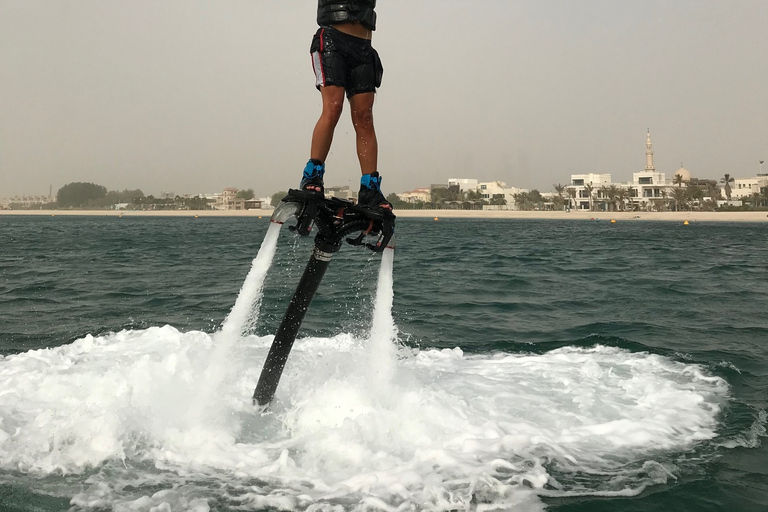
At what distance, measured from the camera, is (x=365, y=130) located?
588 centimetres

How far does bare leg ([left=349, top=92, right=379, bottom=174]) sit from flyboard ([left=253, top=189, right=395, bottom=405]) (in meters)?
0.48

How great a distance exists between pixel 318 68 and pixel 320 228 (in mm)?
1410

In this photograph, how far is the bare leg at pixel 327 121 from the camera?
5531mm

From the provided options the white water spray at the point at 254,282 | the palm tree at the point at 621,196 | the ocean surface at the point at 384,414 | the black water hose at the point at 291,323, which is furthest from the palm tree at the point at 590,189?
the white water spray at the point at 254,282

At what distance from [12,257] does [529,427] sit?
92.6ft

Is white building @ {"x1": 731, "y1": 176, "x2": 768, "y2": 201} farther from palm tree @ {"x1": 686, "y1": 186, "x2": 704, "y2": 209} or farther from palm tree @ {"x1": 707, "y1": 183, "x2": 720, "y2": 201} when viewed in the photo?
palm tree @ {"x1": 686, "y1": 186, "x2": 704, "y2": 209}

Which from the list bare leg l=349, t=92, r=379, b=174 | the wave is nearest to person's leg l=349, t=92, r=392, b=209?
bare leg l=349, t=92, r=379, b=174

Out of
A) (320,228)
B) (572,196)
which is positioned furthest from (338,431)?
(572,196)

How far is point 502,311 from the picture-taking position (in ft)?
46.2

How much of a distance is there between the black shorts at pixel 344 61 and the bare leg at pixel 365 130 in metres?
0.07

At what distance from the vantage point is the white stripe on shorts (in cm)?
562

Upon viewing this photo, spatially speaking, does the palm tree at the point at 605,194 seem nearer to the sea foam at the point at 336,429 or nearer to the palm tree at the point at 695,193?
the palm tree at the point at 695,193

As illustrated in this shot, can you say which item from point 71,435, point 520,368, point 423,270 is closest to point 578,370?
point 520,368

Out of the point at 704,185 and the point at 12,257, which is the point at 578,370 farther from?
the point at 704,185
